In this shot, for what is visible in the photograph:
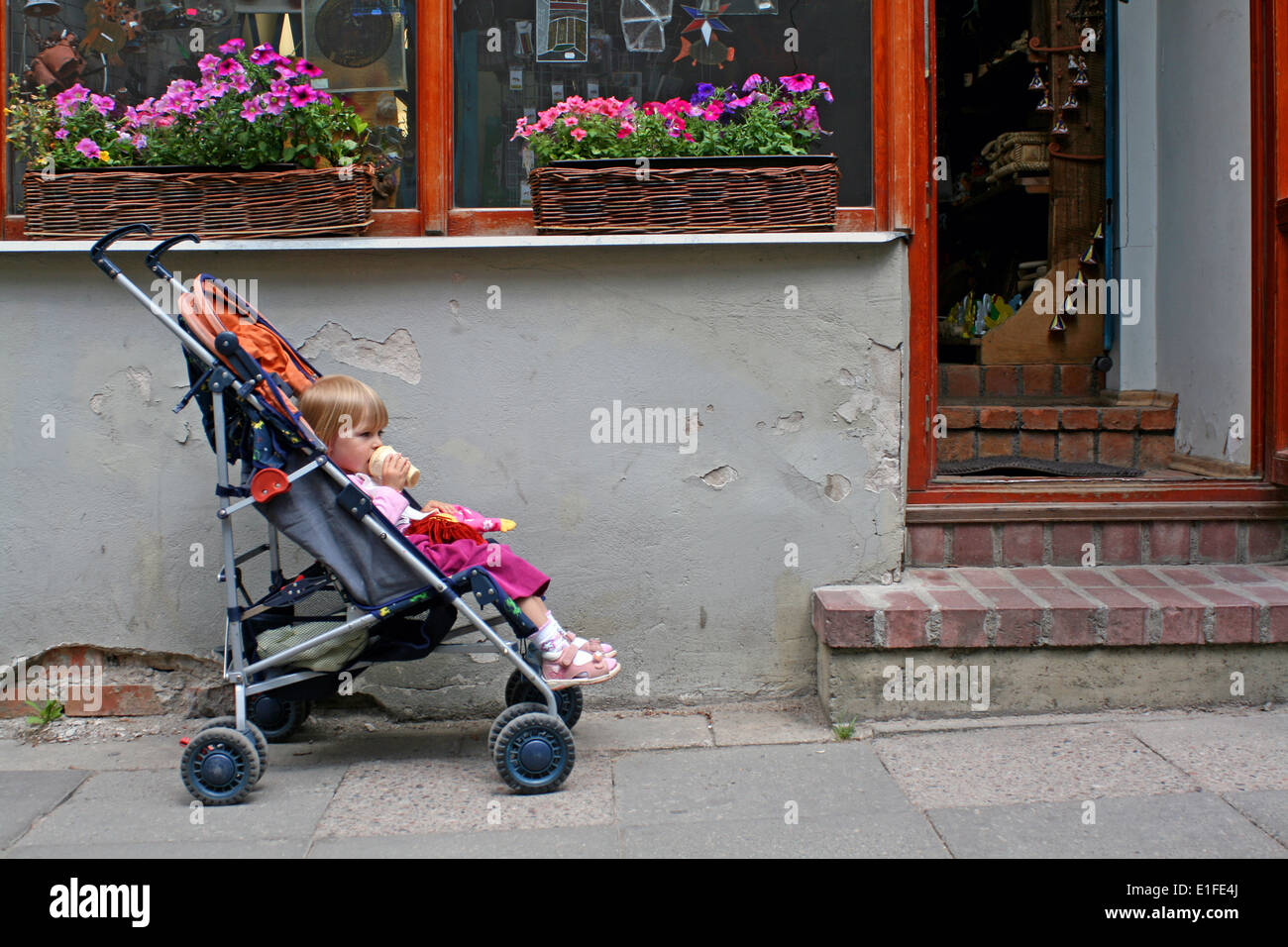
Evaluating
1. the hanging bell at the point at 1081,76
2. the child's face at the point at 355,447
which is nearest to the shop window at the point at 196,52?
the child's face at the point at 355,447

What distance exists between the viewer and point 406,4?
171 inches

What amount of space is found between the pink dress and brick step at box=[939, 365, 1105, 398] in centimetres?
332

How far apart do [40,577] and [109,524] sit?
0.31m

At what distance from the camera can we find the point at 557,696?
3875 millimetres

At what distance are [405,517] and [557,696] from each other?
2.65ft

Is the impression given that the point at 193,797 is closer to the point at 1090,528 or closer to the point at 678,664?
the point at 678,664

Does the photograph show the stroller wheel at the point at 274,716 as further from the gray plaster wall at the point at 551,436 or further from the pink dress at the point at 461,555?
→ the pink dress at the point at 461,555

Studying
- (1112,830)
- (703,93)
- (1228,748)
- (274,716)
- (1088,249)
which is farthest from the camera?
(1088,249)

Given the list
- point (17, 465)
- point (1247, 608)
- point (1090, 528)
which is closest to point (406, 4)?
point (17, 465)

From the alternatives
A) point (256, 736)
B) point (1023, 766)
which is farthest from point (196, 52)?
point (1023, 766)

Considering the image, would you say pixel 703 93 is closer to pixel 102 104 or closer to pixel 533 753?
pixel 102 104

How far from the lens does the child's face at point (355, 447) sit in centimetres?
354

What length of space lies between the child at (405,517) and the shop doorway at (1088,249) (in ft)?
6.06

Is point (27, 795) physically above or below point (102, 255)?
below
